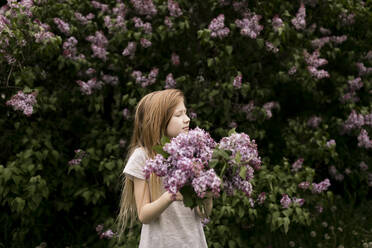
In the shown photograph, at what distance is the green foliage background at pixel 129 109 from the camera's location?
3352mm

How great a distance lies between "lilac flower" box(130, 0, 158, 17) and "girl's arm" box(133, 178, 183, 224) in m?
2.09

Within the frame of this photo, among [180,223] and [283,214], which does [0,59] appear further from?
[283,214]

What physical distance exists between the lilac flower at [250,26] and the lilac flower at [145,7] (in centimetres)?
72

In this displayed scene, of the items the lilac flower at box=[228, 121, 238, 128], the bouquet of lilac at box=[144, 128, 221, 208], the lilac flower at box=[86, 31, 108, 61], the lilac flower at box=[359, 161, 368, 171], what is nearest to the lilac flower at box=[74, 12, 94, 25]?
the lilac flower at box=[86, 31, 108, 61]

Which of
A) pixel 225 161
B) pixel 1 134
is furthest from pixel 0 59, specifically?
pixel 225 161

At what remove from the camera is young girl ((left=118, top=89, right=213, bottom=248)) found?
6.32ft

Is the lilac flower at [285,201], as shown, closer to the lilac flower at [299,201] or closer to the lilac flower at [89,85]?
the lilac flower at [299,201]

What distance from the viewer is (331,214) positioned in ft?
15.1

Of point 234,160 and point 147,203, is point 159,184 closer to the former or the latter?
point 147,203

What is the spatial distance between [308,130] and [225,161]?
8.93ft

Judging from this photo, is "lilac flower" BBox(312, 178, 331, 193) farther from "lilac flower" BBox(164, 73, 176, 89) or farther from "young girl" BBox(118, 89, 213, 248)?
"young girl" BBox(118, 89, 213, 248)

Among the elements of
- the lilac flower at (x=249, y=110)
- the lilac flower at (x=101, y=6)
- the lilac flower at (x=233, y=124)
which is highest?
the lilac flower at (x=101, y=6)

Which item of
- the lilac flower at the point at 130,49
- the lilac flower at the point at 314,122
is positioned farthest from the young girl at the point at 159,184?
the lilac flower at the point at 314,122

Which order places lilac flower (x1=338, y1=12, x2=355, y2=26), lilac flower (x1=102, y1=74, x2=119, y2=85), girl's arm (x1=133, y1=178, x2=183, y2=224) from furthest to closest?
lilac flower (x1=338, y1=12, x2=355, y2=26), lilac flower (x1=102, y1=74, x2=119, y2=85), girl's arm (x1=133, y1=178, x2=183, y2=224)
